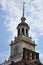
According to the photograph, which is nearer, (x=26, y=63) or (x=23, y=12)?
(x=26, y=63)

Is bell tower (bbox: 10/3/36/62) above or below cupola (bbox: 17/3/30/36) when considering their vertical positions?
below

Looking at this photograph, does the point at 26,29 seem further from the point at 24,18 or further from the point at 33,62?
the point at 33,62

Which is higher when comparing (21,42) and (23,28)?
(23,28)

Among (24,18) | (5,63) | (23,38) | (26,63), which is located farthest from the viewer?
(24,18)

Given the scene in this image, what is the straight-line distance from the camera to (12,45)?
74.7 meters

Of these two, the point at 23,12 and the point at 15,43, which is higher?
the point at 23,12

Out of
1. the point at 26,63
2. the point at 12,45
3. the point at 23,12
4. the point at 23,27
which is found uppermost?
the point at 23,12

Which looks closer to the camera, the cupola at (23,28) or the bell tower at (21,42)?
the bell tower at (21,42)

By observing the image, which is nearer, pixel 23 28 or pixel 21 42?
pixel 21 42

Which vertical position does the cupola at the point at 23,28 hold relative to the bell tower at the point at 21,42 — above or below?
above

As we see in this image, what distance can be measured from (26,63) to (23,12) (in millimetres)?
28232

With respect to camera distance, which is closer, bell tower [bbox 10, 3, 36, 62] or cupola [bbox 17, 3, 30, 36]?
bell tower [bbox 10, 3, 36, 62]

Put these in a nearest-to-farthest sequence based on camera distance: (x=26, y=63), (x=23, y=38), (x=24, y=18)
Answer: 1. (x=26, y=63)
2. (x=23, y=38)
3. (x=24, y=18)

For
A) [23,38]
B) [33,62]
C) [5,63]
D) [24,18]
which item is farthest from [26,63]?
[24,18]
